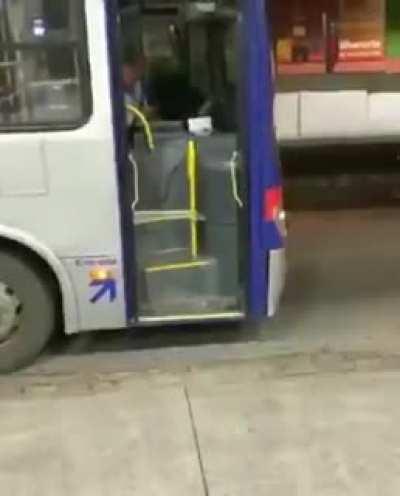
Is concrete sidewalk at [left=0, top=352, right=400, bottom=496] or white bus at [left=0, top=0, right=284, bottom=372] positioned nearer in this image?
concrete sidewalk at [left=0, top=352, right=400, bottom=496]

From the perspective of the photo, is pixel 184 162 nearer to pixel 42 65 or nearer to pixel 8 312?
pixel 42 65

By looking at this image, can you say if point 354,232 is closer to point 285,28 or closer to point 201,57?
point 285,28

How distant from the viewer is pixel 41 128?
4.57 m

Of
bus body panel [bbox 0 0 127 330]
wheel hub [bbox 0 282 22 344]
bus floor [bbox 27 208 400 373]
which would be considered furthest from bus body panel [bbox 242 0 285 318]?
wheel hub [bbox 0 282 22 344]

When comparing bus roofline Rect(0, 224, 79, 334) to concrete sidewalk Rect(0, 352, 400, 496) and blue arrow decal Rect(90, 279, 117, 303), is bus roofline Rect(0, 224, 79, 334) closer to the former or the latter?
blue arrow decal Rect(90, 279, 117, 303)

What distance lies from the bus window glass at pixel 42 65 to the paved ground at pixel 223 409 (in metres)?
1.20

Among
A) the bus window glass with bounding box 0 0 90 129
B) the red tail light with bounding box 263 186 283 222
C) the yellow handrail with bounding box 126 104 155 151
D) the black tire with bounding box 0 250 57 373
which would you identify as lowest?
the black tire with bounding box 0 250 57 373

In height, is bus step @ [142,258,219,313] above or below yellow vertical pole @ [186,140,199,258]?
below

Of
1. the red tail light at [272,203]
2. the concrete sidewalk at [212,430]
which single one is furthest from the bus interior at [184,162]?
the concrete sidewalk at [212,430]

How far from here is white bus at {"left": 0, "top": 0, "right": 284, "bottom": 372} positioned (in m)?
4.56

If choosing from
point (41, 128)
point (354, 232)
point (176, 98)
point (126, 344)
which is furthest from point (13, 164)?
point (354, 232)

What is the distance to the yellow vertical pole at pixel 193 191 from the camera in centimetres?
479

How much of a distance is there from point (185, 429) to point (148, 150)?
126cm

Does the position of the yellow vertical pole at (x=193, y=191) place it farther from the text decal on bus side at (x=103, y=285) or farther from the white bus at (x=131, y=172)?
the text decal on bus side at (x=103, y=285)
